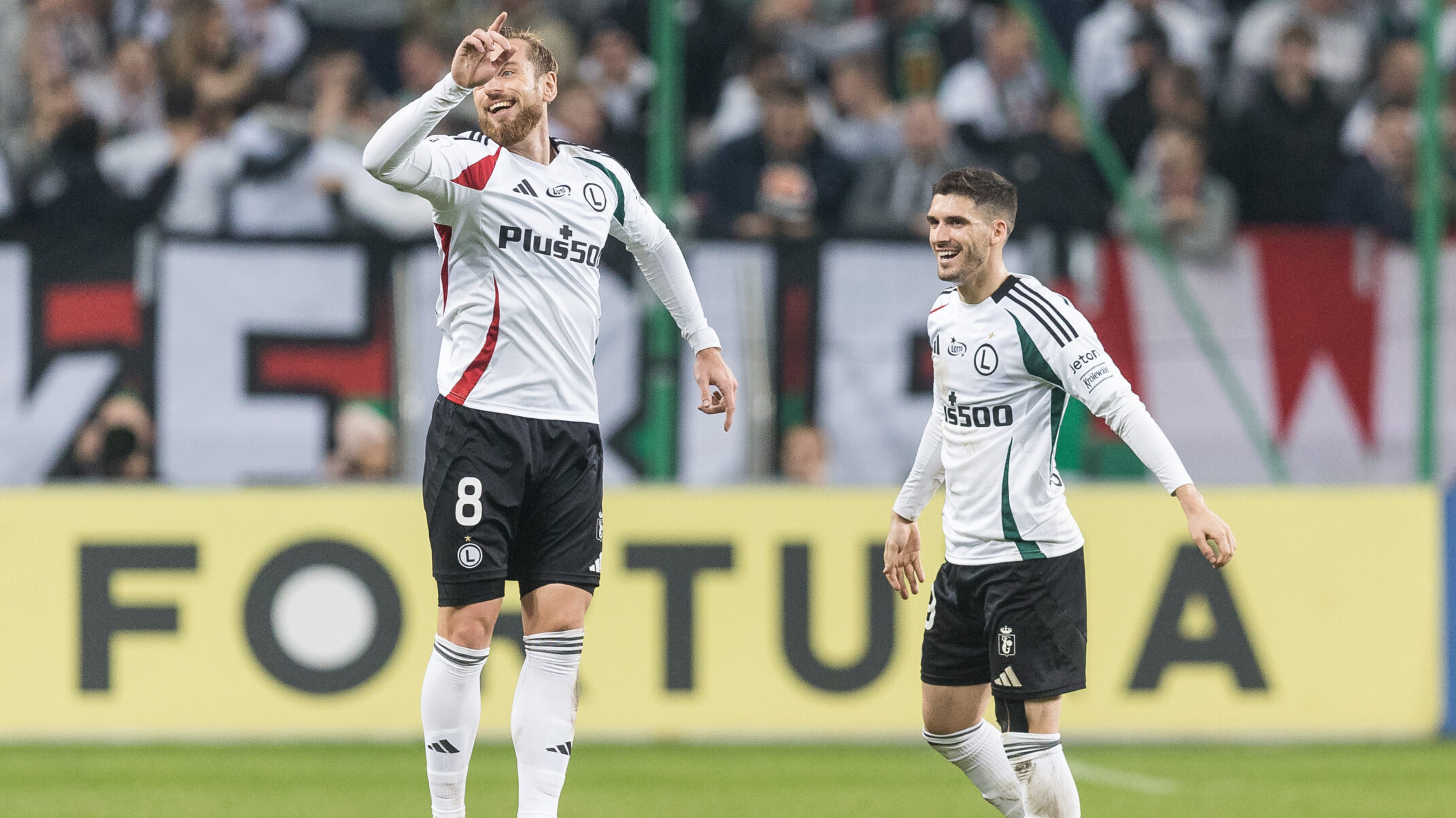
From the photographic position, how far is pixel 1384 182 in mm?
11016

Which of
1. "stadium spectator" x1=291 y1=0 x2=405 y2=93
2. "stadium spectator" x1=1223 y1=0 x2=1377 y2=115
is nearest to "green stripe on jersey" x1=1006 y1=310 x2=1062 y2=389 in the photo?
"stadium spectator" x1=291 y1=0 x2=405 y2=93

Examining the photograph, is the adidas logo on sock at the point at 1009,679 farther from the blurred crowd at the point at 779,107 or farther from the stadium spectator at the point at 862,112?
the stadium spectator at the point at 862,112

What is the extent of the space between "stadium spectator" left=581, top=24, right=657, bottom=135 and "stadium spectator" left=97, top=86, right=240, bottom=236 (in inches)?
83.7

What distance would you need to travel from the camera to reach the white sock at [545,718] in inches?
205

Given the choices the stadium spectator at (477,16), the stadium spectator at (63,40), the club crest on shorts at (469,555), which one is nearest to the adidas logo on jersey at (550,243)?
the club crest on shorts at (469,555)

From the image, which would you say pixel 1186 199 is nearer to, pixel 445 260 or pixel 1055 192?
pixel 1055 192

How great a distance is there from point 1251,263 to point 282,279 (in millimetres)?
5102

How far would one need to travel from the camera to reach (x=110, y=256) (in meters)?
9.63

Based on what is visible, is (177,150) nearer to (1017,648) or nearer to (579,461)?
(579,461)

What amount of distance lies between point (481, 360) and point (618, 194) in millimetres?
659

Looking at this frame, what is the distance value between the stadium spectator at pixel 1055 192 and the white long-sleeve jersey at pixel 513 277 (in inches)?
188

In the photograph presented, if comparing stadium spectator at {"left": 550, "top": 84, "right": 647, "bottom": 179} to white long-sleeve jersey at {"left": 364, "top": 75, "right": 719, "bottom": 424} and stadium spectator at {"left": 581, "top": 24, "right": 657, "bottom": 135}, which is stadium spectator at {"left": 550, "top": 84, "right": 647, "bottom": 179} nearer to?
stadium spectator at {"left": 581, "top": 24, "right": 657, "bottom": 135}

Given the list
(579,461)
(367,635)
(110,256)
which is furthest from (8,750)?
(579,461)

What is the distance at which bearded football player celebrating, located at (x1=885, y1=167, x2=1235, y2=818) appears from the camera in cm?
536
